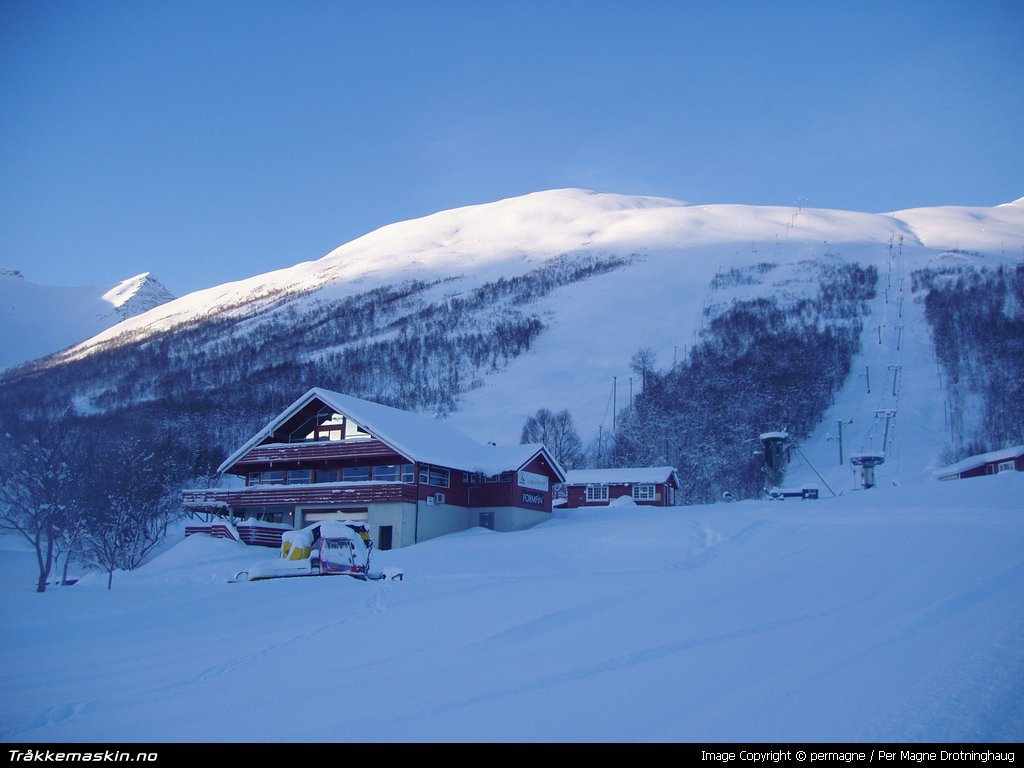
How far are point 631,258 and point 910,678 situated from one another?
607ft

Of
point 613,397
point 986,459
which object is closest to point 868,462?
point 986,459

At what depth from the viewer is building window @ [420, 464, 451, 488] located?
4188cm

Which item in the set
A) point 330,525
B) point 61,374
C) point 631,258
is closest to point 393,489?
point 330,525

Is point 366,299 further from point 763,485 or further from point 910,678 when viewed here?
point 910,678

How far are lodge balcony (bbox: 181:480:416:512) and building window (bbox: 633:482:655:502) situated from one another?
2629 centimetres

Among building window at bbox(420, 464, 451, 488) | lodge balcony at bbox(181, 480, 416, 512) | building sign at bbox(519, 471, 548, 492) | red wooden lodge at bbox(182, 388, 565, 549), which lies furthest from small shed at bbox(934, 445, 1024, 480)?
lodge balcony at bbox(181, 480, 416, 512)

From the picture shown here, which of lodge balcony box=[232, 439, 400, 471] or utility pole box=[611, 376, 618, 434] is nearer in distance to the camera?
lodge balcony box=[232, 439, 400, 471]

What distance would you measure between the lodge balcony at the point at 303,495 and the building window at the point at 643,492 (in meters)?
26.3

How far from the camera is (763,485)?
7919cm

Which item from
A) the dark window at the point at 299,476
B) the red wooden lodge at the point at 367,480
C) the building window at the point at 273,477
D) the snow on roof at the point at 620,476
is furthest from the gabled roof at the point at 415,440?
the snow on roof at the point at 620,476

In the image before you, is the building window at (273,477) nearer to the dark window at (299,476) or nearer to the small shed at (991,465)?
the dark window at (299,476)

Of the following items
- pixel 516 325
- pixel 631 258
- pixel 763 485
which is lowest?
pixel 763 485

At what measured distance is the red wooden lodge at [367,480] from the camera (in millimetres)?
40844

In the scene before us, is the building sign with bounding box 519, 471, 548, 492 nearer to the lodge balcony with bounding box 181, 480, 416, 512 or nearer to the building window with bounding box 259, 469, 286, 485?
the lodge balcony with bounding box 181, 480, 416, 512
